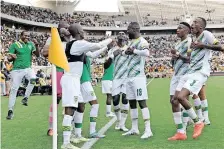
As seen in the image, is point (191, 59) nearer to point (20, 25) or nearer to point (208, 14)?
point (20, 25)

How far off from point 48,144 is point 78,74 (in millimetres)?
1371

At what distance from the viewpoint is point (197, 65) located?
295 inches

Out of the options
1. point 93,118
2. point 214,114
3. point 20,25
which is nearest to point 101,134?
point 93,118

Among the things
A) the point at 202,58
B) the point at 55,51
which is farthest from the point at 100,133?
the point at 55,51

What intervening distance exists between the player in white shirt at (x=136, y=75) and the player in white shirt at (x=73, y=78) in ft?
3.68

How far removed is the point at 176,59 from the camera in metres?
8.09

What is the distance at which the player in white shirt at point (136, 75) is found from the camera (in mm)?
7758

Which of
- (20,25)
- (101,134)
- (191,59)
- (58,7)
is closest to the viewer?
(191,59)

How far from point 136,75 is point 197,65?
1.18 m

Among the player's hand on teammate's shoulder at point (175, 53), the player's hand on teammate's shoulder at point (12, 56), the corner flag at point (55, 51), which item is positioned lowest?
the corner flag at point (55, 51)

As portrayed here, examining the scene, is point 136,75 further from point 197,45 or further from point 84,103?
point 197,45

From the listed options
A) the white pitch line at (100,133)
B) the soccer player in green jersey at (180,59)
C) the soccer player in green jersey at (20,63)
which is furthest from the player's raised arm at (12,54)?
the soccer player in green jersey at (180,59)

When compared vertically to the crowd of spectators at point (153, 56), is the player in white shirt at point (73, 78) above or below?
below

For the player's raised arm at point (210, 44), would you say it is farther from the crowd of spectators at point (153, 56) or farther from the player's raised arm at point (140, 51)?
the crowd of spectators at point (153, 56)
